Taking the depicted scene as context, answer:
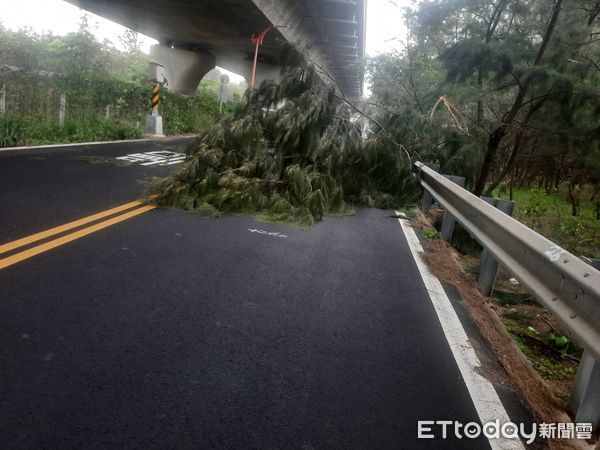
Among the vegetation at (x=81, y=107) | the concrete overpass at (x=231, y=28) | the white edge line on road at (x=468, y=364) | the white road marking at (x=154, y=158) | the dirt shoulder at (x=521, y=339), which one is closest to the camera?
the white edge line on road at (x=468, y=364)

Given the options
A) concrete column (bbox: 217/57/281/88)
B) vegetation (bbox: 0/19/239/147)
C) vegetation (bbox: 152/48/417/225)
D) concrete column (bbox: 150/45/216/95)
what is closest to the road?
vegetation (bbox: 152/48/417/225)

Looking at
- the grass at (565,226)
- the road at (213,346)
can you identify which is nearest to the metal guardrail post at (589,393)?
the road at (213,346)

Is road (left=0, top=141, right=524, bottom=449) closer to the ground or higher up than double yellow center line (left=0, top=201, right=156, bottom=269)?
closer to the ground

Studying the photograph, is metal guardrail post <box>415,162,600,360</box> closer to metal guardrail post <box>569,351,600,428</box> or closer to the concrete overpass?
metal guardrail post <box>569,351,600,428</box>

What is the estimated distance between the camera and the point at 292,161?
7.23 metres

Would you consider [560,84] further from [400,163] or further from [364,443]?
[364,443]

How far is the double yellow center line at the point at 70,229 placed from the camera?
382cm

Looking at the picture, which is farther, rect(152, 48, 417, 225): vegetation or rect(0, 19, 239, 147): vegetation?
rect(0, 19, 239, 147): vegetation

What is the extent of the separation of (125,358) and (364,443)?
53.5 inches

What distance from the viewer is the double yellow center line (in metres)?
3.82

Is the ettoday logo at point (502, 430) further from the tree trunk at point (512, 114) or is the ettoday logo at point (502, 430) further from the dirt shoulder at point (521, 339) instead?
the tree trunk at point (512, 114)

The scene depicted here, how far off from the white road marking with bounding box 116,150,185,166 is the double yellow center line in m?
4.08

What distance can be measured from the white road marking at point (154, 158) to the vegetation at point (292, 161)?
10.4 ft

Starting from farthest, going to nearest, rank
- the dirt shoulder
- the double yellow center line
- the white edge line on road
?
the double yellow center line
the dirt shoulder
the white edge line on road
